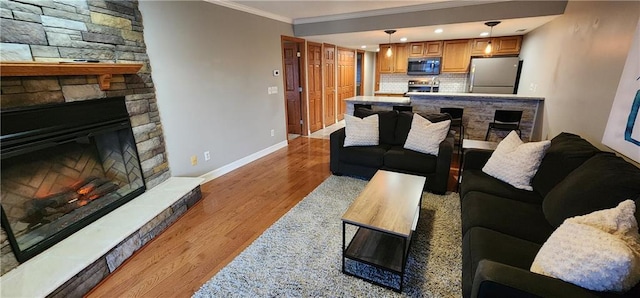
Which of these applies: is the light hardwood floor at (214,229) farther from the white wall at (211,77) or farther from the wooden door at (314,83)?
the wooden door at (314,83)

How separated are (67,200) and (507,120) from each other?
17.0 ft

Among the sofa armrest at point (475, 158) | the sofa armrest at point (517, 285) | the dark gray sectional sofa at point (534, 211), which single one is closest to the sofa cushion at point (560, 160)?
the dark gray sectional sofa at point (534, 211)

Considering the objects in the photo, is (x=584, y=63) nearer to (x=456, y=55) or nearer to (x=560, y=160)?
(x=560, y=160)

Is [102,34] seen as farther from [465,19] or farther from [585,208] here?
[465,19]

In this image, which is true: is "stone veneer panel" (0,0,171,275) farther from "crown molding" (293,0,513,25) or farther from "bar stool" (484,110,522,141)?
"bar stool" (484,110,522,141)

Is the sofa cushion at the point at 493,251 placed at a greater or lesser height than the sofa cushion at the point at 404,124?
lesser

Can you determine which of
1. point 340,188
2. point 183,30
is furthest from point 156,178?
point 340,188

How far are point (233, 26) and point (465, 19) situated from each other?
131 inches

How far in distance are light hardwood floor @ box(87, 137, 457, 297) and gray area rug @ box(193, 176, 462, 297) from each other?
0.56 ft

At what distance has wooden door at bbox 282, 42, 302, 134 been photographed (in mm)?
5383

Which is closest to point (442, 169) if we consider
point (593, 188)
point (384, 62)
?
point (593, 188)

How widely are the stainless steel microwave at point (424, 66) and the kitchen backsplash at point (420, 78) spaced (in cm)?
27

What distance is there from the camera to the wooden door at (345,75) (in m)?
6.94

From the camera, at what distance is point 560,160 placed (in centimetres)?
194
